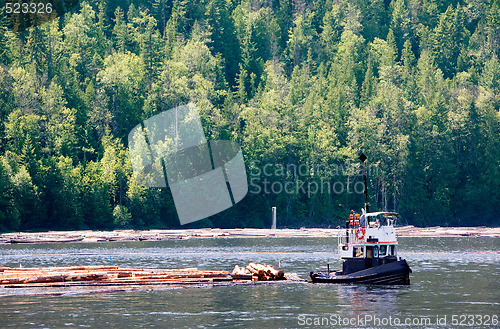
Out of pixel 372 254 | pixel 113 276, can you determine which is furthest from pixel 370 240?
pixel 113 276

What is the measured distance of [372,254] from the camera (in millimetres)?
67438

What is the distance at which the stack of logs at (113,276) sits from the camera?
64.5m

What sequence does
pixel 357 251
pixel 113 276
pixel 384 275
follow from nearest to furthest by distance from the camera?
1. pixel 113 276
2. pixel 384 275
3. pixel 357 251

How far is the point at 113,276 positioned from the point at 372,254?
2023cm

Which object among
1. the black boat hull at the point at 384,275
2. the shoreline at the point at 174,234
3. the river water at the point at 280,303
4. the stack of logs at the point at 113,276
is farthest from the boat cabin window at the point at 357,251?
the shoreline at the point at 174,234

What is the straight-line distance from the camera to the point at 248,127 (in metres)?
178

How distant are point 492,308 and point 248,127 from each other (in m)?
124

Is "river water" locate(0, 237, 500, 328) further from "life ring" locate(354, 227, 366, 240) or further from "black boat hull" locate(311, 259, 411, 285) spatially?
"life ring" locate(354, 227, 366, 240)

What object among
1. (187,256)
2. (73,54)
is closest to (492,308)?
(187,256)

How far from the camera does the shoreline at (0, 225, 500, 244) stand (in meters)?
127

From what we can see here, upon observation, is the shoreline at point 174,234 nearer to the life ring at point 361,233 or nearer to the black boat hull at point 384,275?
the black boat hull at point 384,275

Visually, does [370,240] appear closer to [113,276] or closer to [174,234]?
[113,276]

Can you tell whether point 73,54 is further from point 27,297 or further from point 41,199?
point 27,297

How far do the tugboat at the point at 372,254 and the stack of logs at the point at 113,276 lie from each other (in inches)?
244
